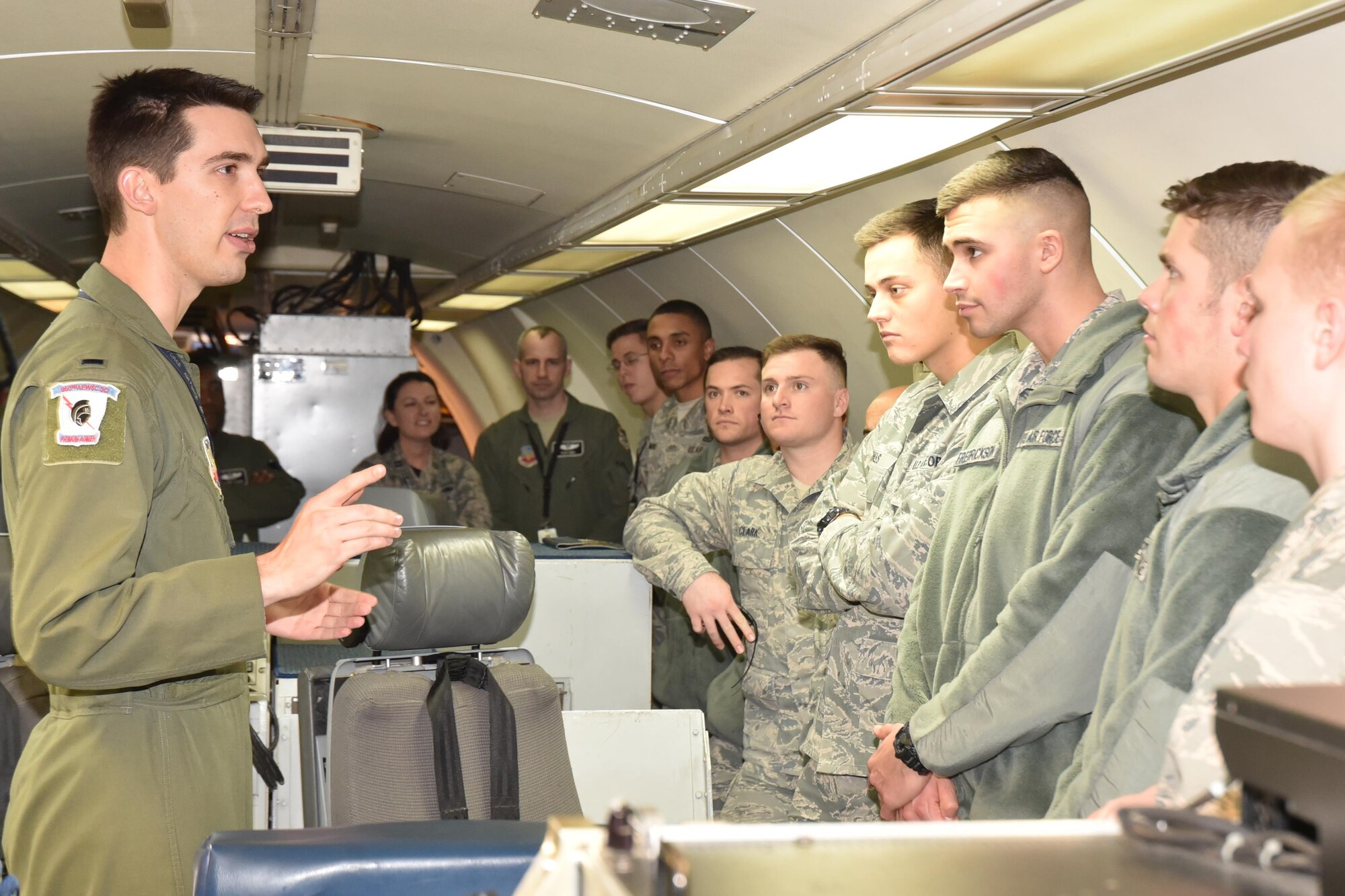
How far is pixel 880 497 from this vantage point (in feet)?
11.3

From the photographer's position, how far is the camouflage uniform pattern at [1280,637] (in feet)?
4.08

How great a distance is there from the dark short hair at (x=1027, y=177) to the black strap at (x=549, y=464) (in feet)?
14.2

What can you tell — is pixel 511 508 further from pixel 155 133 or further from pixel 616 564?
pixel 155 133

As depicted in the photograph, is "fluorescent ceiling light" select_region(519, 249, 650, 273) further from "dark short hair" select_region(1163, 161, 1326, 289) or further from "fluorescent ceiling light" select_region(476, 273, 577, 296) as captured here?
"dark short hair" select_region(1163, 161, 1326, 289)

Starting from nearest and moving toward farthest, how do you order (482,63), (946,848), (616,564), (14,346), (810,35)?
1. (946,848)
2. (810,35)
3. (482,63)
4. (616,564)
5. (14,346)

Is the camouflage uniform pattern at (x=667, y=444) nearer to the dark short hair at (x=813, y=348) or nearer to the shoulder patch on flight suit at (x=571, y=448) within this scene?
the shoulder patch on flight suit at (x=571, y=448)

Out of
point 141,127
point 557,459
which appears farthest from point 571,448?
point 141,127

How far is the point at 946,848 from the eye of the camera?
0.98 meters

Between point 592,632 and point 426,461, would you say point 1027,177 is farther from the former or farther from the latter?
point 426,461

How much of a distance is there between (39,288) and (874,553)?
757cm

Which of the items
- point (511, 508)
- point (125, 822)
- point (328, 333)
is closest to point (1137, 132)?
point (125, 822)

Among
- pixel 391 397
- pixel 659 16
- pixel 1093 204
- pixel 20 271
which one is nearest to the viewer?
pixel 659 16

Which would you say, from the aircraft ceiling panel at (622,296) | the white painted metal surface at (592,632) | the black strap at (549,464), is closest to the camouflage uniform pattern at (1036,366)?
the white painted metal surface at (592,632)

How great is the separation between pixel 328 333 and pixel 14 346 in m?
3.58
